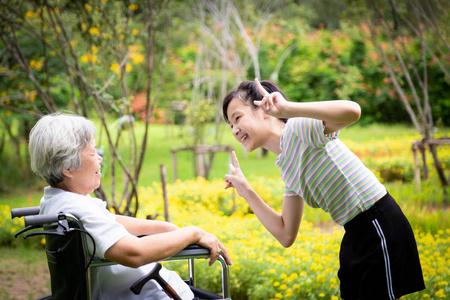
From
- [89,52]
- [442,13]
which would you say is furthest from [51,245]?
[442,13]

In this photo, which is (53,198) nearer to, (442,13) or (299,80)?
(442,13)

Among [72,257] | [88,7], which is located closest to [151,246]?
[72,257]

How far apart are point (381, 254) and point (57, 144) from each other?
109 cm

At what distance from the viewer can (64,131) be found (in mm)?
2164

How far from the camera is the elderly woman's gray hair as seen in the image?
215 cm

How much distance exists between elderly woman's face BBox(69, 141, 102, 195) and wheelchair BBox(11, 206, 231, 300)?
0.14m

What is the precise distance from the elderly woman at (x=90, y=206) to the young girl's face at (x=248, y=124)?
0.41m

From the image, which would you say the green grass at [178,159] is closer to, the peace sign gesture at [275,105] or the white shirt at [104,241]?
the white shirt at [104,241]

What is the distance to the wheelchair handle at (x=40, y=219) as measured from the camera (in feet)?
6.67

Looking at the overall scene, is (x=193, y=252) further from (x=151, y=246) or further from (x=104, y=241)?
(x=104, y=241)

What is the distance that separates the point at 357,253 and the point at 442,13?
5.24 m

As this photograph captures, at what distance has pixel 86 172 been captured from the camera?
2219 mm

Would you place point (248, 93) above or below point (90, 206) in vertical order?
above

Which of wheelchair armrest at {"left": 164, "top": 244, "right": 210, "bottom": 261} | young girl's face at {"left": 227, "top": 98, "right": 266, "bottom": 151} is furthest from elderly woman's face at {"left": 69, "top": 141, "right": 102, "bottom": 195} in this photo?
young girl's face at {"left": 227, "top": 98, "right": 266, "bottom": 151}
